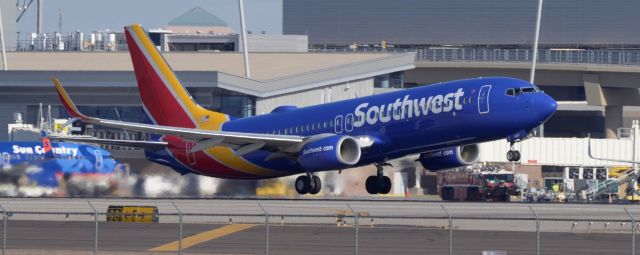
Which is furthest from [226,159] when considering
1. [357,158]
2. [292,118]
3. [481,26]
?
[481,26]

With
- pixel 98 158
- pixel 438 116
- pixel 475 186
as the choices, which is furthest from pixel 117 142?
pixel 475 186

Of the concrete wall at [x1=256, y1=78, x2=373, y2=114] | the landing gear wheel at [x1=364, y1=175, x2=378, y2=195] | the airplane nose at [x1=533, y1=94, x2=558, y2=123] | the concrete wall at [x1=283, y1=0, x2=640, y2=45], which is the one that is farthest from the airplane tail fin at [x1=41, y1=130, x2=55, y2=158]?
the concrete wall at [x1=283, y1=0, x2=640, y2=45]

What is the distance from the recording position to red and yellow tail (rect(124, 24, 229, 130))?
7012 cm

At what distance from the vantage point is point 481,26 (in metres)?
152

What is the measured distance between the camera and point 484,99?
57.6 meters

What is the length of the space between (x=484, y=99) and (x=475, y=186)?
27.5 meters

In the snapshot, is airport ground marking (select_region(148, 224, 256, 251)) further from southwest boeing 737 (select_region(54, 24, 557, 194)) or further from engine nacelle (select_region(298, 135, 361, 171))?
southwest boeing 737 (select_region(54, 24, 557, 194))

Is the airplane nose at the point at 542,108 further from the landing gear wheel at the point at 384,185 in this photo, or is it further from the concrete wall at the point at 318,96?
the concrete wall at the point at 318,96

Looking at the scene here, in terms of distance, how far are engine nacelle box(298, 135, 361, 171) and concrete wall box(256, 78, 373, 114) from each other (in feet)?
127

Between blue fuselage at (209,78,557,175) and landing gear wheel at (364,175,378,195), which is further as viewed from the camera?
landing gear wheel at (364,175,378,195)

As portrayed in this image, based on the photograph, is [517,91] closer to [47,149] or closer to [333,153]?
[333,153]

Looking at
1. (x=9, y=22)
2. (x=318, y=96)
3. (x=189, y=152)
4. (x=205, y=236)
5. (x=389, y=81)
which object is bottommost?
(x=205, y=236)

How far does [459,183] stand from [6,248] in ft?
137

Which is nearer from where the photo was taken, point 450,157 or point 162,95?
point 450,157
